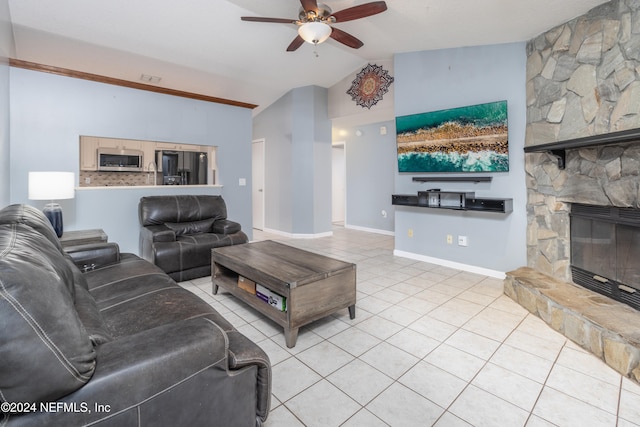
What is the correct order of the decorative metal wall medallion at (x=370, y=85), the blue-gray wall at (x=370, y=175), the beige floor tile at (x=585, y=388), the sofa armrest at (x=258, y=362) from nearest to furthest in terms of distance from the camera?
1. the sofa armrest at (x=258, y=362)
2. the beige floor tile at (x=585, y=388)
3. the decorative metal wall medallion at (x=370, y=85)
4. the blue-gray wall at (x=370, y=175)

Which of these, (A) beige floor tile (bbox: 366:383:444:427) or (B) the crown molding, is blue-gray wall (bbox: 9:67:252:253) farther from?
(A) beige floor tile (bbox: 366:383:444:427)

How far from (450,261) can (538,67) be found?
2262 millimetres

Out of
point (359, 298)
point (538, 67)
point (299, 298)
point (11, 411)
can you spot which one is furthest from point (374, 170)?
point (11, 411)

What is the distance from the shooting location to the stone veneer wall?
2.26 metres

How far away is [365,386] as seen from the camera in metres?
1.66

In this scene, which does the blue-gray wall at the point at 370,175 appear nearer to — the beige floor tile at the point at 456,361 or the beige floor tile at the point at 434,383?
the beige floor tile at the point at 456,361

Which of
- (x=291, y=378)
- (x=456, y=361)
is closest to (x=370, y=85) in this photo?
(x=456, y=361)

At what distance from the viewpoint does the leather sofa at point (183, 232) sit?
3227 mm

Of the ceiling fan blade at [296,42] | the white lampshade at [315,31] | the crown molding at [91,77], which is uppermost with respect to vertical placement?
the ceiling fan blade at [296,42]

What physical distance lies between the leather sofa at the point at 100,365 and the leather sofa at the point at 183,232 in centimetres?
186

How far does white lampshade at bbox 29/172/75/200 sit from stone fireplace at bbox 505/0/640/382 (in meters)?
4.26

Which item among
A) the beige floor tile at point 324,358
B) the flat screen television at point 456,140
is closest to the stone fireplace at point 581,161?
the flat screen television at point 456,140

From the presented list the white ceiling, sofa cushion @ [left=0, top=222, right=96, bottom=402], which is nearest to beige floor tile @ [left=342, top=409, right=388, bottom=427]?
sofa cushion @ [left=0, top=222, right=96, bottom=402]

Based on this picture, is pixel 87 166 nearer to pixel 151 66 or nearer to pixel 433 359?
pixel 151 66
